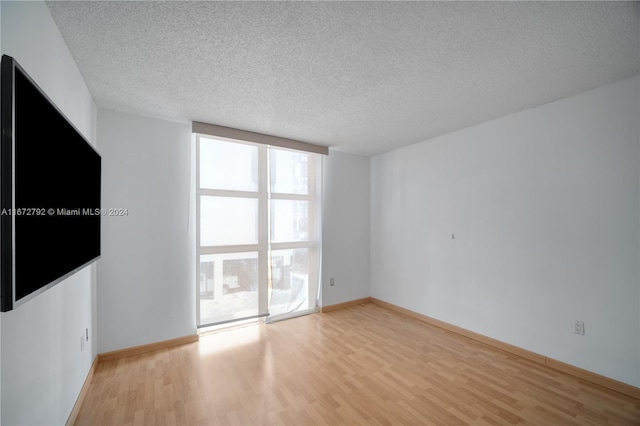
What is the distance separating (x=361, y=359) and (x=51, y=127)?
2917 mm

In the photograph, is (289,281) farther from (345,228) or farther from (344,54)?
(344,54)

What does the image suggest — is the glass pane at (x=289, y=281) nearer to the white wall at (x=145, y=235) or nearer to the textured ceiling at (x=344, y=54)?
the white wall at (x=145, y=235)

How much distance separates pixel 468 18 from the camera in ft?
4.99

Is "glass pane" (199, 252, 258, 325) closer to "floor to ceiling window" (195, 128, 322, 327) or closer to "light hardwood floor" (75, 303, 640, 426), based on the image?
"floor to ceiling window" (195, 128, 322, 327)

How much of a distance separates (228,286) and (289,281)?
3.00 feet

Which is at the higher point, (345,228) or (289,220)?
(289,220)

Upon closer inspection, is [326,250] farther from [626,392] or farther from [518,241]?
[626,392]

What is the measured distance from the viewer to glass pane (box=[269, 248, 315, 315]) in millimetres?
3805

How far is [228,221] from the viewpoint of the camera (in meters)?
3.45

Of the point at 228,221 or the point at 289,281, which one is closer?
the point at 228,221

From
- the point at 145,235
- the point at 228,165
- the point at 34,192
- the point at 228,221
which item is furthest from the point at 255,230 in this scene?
the point at 34,192

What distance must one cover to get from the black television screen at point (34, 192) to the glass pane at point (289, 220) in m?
2.41

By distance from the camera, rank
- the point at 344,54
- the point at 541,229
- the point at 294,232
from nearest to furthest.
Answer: the point at 344,54, the point at 541,229, the point at 294,232

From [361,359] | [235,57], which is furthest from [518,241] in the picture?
[235,57]
